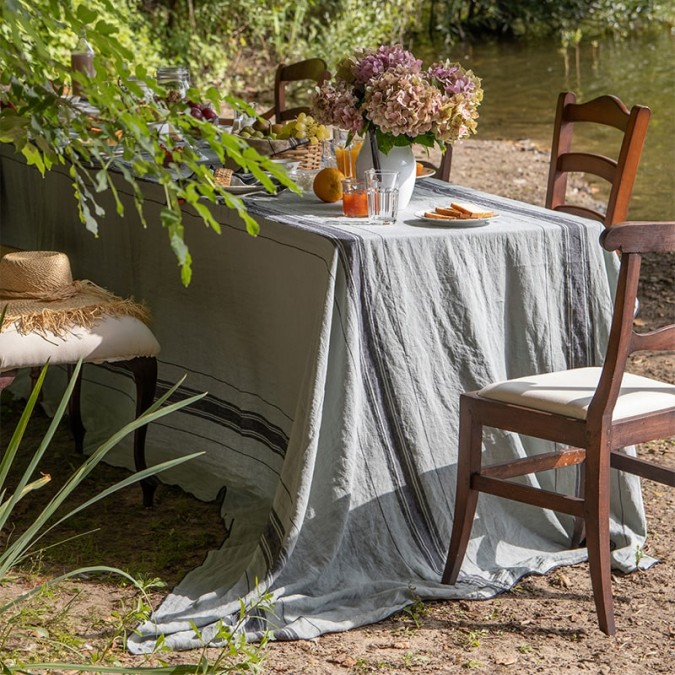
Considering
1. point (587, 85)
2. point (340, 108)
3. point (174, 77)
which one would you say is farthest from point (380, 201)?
point (587, 85)

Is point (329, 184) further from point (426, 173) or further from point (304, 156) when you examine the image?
point (426, 173)

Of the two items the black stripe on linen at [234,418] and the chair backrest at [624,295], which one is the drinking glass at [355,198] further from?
the chair backrest at [624,295]

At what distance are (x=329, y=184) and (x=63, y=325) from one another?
812mm

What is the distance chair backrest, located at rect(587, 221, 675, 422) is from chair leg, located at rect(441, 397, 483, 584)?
31 cm

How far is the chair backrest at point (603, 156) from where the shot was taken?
3348 millimetres

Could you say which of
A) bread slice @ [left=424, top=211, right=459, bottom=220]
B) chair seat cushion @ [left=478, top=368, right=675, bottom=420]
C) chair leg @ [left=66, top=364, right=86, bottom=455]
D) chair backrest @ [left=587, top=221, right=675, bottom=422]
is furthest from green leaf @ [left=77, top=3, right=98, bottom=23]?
chair leg @ [left=66, top=364, right=86, bottom=455]

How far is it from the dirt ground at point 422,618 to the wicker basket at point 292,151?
109cm

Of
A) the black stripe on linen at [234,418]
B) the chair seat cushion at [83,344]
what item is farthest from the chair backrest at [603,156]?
the chair seat cushion at [83,344]

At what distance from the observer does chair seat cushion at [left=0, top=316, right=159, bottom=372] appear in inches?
113

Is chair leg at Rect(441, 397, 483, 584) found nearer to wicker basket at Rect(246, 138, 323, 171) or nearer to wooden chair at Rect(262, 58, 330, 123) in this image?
wicker basket at Rect(246, 138, 323, 171)

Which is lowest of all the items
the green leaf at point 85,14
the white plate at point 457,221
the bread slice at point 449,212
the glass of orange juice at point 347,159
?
the white plate at point 457,221

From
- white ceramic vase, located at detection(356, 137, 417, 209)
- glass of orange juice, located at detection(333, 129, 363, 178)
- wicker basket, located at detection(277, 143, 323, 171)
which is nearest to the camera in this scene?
white ceramic vase, located at detection(356, 137, 417, 209)

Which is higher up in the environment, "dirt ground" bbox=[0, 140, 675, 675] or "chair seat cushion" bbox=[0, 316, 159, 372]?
"chair seat cushion" bbox=[0, 316, 159, 372]

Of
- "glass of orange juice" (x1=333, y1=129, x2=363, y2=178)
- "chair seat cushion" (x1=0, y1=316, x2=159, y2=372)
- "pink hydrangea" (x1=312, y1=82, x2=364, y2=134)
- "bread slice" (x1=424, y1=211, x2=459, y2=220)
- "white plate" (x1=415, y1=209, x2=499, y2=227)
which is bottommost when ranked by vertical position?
"chair seat cushion" (x1=0, y1=316, x2=159, y2=372)
